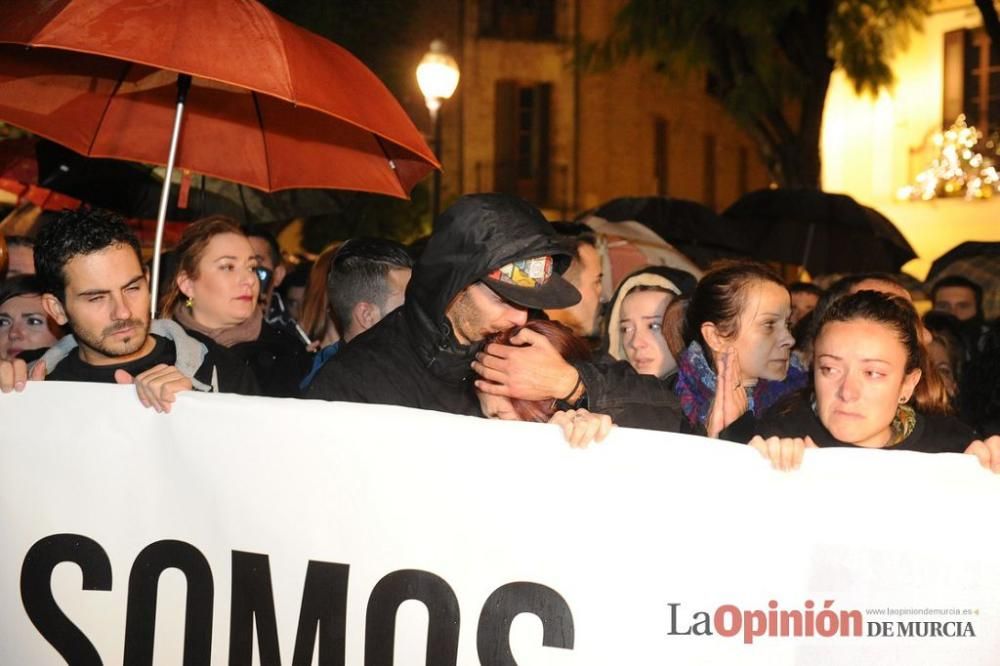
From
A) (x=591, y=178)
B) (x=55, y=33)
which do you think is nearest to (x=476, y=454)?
(x=55, y=33)

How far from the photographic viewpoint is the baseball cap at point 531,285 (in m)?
3.45

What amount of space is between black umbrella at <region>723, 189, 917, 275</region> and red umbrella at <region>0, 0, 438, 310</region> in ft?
20.4

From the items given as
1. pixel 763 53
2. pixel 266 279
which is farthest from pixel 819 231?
pixel 266 279

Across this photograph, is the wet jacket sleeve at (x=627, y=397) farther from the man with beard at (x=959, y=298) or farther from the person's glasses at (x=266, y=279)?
the man with beard at (x=959, y=298)

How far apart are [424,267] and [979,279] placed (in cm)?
758

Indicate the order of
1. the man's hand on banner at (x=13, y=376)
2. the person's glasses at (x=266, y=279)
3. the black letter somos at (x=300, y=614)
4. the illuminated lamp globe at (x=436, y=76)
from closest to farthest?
the black letter somos at (x=300, y=614) < the man's hand on banner at (x=13, y=376) < the person's glasses at (x=266, y=279) < the illuminated lamp globe at (x=436, y=76)

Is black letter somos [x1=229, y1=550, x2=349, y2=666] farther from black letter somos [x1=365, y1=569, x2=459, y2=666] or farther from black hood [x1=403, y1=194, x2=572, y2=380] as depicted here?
black hood [x1=403, y1=194, x2=572, y2=380]

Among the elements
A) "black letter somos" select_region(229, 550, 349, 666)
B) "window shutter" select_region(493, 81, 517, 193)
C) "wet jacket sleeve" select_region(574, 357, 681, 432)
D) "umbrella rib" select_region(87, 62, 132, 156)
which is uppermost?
"window shutter" select_region(493, 81, 517, 193)

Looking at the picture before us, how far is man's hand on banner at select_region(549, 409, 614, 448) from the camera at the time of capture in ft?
10.5

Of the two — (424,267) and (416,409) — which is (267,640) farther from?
(424,267)

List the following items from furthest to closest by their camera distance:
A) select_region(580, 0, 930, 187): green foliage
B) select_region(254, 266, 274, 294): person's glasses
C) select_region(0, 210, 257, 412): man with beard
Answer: select_region(580, 0, 930, 187): green foliage < select_region(254, 266, 274, 294): person's glasses < select_region(0, 210, 257, 412): man with beard

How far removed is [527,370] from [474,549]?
1.46 ft

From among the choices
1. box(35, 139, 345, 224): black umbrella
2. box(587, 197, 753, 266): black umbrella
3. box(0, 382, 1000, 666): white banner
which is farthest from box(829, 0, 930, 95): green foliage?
box(0, 382, 1000, 666): white banner

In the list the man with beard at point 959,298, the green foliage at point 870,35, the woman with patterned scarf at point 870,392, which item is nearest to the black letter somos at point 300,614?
the woman with patterned scarf at point 870,392
